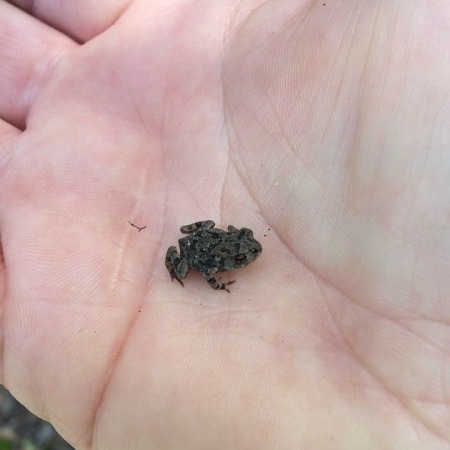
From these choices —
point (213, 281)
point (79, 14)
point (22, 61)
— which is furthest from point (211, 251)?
point (79, 14)

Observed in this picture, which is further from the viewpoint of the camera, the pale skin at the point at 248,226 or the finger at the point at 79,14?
the finger at the point at 79,14

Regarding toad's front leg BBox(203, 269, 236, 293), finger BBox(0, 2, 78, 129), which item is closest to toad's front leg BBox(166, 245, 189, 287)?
toad's front leg BBox(203, 269, 236, 293)

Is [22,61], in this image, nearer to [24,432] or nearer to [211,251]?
[211,251]

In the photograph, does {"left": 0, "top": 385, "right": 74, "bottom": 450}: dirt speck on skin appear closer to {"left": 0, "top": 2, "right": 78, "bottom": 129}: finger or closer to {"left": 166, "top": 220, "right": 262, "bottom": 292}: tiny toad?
{"left": 166, "top": 220, "right": 262, "bottom": 292}: tiny toad

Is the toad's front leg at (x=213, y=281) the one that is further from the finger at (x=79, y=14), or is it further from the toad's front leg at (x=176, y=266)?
the finger at (x=79, y=14)

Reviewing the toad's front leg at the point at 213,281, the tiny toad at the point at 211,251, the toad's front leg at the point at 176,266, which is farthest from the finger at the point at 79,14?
the toad's front leg at the point at 213,281
